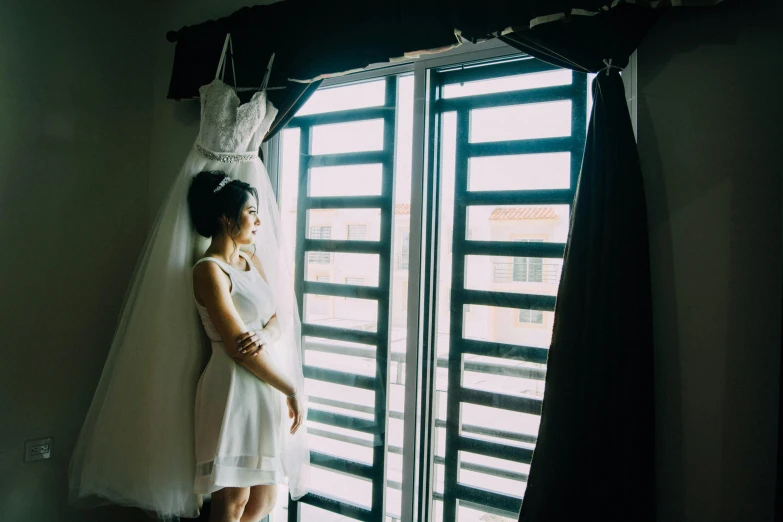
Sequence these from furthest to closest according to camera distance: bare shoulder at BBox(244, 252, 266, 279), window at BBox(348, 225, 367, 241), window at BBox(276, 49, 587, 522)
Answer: window at BBox(348, 225, 367, 241)
bare shoulder at BBox(244, 252, 266, 279)
window at BBox(276, 49, 587, 522)

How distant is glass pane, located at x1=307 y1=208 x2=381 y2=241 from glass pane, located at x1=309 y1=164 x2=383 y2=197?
0.07m

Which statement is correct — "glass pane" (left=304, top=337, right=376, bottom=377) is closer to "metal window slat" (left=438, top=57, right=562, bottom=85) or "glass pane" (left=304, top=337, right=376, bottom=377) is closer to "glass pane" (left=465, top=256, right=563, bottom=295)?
"glass pane" (left=465, top=256, right=563, bottom=295)

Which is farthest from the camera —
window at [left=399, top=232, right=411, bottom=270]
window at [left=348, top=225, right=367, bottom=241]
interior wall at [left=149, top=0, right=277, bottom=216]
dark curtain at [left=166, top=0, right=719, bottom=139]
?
interior wall at [left=149, top=0, right=277, bottom=216]

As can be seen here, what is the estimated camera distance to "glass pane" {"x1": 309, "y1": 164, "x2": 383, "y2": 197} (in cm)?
201

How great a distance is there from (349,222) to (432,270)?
43cm

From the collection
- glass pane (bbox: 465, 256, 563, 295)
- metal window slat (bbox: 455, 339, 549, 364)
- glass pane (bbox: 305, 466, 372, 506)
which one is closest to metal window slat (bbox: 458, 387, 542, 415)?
metal window slat (bbox: 455, 339, 549, 364)

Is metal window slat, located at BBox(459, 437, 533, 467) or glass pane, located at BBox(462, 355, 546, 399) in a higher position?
glass pane, located at BBox(462, 355, 546, 399)

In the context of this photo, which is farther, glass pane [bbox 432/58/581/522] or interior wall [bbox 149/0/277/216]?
interior wall [bbox 149/0/277/216]

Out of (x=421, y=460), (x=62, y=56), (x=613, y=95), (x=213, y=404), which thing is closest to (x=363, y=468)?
(x=421, y=460)

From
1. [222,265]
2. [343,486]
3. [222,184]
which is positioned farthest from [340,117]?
[343,486]

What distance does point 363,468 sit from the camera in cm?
200

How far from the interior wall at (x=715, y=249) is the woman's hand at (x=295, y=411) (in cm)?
110

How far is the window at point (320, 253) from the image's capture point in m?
2.12

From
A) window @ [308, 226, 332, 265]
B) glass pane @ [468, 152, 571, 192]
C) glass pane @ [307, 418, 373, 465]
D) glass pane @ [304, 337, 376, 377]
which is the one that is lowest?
glass pane @ [307, 418, 373, 465]
